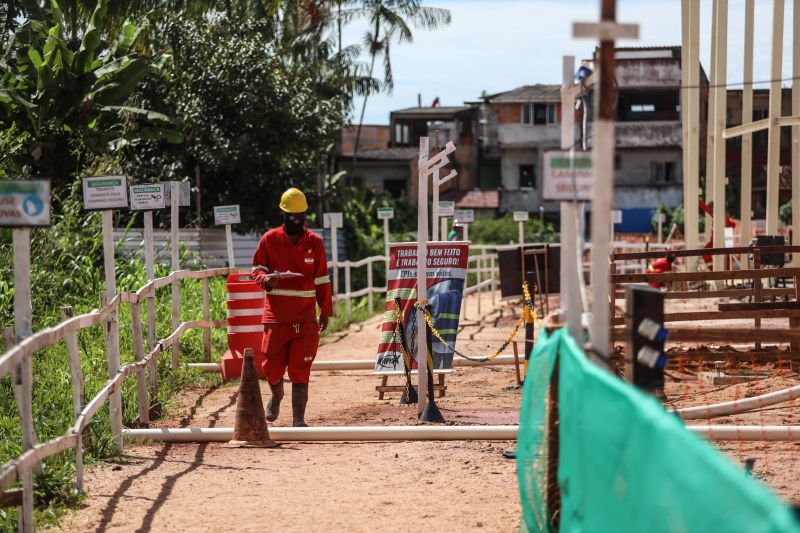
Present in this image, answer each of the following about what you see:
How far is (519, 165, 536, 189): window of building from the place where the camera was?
6575cm

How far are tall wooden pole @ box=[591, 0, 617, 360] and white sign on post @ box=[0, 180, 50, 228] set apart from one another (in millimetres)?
3003

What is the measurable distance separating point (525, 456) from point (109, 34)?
20149 millimetres

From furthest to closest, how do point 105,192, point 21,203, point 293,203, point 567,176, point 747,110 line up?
point 747,110 < point 293,203 < point 105,192 < point 21,203 < point 567,176

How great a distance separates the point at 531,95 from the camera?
65.9 m

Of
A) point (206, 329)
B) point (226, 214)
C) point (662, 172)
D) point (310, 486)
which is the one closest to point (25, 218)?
point (310, 486)

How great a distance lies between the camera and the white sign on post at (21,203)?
645cm

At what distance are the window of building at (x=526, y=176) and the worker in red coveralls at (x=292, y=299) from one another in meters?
55.7

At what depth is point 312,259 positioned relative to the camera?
10.7m

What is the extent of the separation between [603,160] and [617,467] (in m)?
1.63

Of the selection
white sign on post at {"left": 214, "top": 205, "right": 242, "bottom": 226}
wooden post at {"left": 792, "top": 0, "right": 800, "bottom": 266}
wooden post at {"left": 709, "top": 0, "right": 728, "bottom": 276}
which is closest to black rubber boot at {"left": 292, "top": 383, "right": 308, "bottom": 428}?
white sign on post at {"left": 214, "top": 205, "right": 242, "bottom": 226}

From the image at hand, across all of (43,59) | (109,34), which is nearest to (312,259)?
(43,59)

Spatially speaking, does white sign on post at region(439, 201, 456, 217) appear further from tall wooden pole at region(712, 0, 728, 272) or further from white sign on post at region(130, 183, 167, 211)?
white sign on post at region(130, 183, 167, 211)

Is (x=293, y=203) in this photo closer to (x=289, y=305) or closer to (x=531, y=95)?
(x=289, y=305)

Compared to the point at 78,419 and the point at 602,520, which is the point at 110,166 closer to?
the point at 78,419
